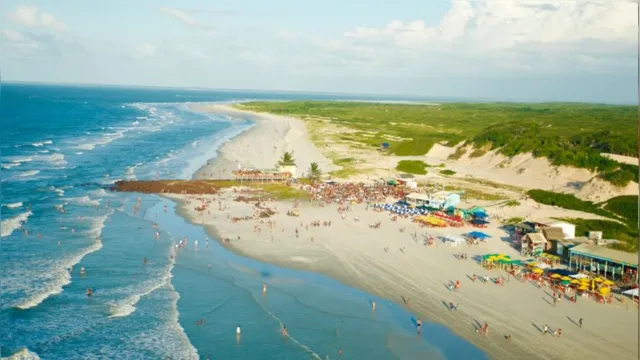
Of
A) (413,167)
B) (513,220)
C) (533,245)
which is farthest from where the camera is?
(413,167)

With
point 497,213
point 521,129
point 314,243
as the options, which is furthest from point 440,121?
point 314,243

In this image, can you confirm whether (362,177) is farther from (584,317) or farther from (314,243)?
(584,317)

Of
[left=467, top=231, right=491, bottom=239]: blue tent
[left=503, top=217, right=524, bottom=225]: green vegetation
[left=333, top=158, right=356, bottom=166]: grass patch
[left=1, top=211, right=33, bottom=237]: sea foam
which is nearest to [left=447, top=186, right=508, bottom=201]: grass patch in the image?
[left=503, top=217, right=524, bottom=225]: green vegetation

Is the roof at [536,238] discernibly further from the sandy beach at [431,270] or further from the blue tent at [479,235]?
the blue tent at [479,235]

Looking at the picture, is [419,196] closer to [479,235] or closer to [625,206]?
[479,235]

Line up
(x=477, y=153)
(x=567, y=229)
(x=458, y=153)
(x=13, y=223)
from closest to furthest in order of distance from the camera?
(x=567, y=229)
(x=13, y=223)
(x=477, y=153)
(x=458, y=153)

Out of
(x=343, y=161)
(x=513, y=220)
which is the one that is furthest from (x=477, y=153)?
(x=513, y=220)

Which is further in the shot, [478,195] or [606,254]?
[478,195]

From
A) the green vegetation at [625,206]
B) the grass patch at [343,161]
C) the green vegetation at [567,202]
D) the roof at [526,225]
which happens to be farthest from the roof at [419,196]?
the grass patch at [343,161]
